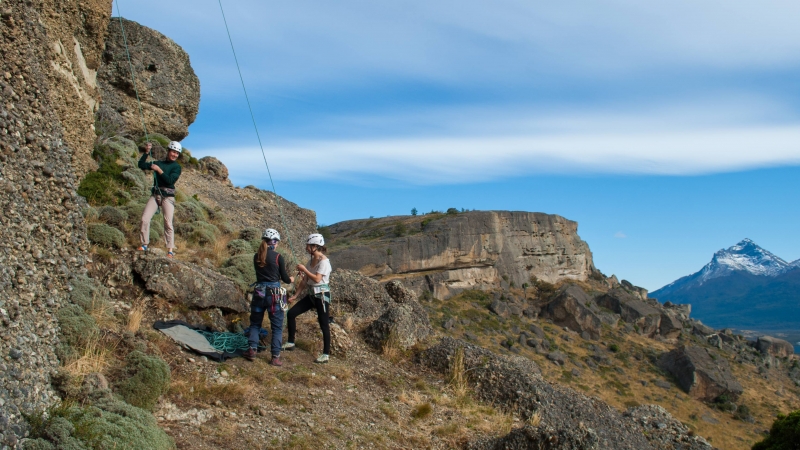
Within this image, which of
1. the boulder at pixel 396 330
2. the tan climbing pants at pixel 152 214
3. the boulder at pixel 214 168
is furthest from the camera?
the boulder at pixel 214 168

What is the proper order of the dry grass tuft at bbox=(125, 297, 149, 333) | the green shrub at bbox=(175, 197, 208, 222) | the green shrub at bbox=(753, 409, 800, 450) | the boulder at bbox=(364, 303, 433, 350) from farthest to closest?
the green shrub at bbox=(753, 409, 800, 450)
the green shrub at bbox=(175, 197, 208, 222)
the boulder at bbox=(364, 303, 433, 350)
the dry grass tuft at bbox=(125, 297, 149, 333)

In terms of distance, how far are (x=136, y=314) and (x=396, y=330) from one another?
4.49 metres

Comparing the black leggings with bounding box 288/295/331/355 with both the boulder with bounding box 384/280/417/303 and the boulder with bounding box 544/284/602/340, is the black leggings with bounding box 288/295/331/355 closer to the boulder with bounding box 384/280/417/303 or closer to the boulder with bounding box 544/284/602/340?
the boulder with bounding box 384/280/417/303

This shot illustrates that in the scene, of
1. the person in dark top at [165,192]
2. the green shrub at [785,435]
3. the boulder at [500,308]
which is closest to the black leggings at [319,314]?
the person in dark top at [165,192]

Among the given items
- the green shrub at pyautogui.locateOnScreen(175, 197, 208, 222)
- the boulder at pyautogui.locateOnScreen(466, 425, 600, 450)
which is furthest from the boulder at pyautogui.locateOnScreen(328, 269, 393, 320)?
the boulder at pyautogui.locateOnScreen(466, 425, 600, 450)

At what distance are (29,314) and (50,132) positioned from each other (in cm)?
225

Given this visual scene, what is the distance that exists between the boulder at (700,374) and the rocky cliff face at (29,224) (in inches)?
1988

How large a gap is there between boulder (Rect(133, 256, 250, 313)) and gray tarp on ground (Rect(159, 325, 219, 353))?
92 cm

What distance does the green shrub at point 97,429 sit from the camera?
15.9 ft

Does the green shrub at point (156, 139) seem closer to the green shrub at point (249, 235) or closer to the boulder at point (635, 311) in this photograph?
the green shrub at point (249, 235)

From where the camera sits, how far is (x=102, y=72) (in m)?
18.8

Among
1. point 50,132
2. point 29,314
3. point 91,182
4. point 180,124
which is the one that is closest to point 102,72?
point 180,124

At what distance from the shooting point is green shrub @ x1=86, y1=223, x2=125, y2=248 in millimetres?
9602

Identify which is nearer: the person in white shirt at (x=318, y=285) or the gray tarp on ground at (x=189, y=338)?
the gray tarp on ground at (x=189, y=338)
